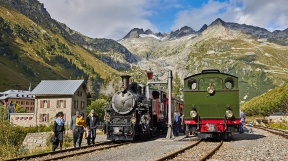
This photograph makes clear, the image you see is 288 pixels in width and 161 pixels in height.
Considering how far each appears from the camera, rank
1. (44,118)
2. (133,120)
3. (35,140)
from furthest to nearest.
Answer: (44,118) < (35,140) < (133,120)

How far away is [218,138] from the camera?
20.9 meters

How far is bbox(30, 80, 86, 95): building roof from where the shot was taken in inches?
2446

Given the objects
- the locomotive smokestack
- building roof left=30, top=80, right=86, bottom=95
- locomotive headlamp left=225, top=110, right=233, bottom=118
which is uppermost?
building roof left=30, top=80, right=86, bottom=95

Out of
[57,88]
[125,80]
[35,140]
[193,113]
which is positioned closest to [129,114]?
[125,80]

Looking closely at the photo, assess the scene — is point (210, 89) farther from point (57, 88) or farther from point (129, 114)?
point (57, 88)

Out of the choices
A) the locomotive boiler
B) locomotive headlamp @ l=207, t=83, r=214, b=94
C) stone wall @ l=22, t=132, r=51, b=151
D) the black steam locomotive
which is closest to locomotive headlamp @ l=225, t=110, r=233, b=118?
the locomotive boiler

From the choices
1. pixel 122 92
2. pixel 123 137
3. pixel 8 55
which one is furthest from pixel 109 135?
pixel 8 55

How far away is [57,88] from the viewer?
6322 centimetres

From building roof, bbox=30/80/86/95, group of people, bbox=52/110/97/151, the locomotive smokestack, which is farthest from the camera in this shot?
building roof, bbox=30/80/86/95

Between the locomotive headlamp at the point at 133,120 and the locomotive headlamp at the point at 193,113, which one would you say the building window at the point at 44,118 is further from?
the locomotive headlamp at the point at 193,113

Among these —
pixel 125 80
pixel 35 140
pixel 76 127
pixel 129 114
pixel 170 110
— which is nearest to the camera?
pixel 76 127

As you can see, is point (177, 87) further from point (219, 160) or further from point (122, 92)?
point (219, 160)

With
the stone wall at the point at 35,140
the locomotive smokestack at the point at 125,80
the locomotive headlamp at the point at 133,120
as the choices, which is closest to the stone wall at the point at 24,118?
the stone wall at the point at 35,140

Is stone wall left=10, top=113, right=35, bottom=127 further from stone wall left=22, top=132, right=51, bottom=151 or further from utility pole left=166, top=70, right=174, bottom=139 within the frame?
utility pole left=166, top=70, right=174, bottom=139
